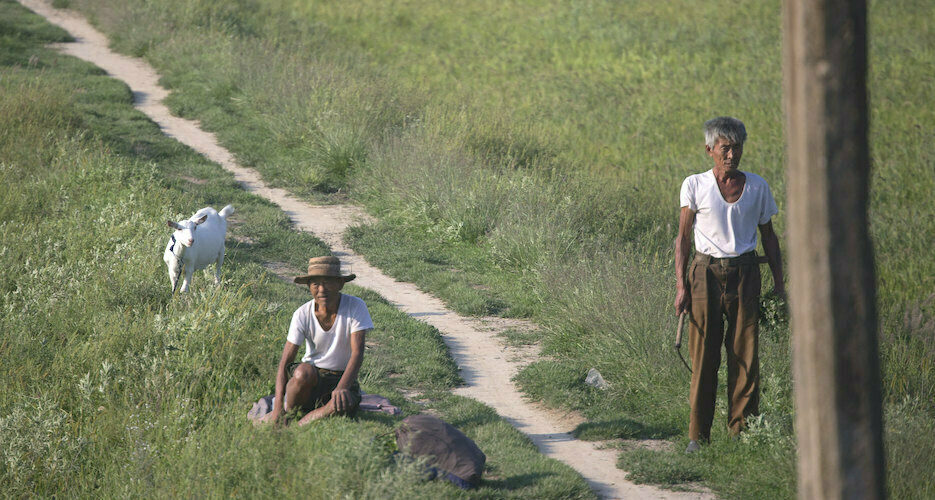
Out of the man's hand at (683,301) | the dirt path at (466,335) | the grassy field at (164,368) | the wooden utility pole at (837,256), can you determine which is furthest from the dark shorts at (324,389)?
the wooden utility pole at (837,256)

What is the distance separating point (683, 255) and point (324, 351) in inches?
111

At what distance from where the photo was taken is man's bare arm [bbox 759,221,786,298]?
20.7 feet

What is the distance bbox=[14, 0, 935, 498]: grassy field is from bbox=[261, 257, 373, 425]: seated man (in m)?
2.24

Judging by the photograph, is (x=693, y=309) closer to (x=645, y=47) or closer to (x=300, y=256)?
(x=300, y=256)

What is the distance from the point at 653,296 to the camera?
8.62 meters

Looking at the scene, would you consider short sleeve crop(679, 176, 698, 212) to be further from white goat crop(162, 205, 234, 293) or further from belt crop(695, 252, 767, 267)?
white goat crop(162, 205, 234, 293)

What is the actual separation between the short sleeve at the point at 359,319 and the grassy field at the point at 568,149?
224 cm

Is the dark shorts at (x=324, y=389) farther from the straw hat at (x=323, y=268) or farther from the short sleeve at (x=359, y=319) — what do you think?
the straw hat at (x=323, y=268)

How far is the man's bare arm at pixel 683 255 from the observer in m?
6.28

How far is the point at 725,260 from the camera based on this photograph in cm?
618

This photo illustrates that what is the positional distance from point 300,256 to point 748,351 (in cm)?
642

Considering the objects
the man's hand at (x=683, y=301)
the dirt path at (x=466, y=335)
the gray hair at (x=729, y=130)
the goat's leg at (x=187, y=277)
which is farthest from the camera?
the goat's leg at (x=187, y=277)

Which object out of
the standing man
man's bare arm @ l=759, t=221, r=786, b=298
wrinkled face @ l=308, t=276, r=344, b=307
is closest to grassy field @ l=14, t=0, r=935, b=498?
man's bare arm @ l=759, t=221, r=786, b=298

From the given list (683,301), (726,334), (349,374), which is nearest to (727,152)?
(683,301)
